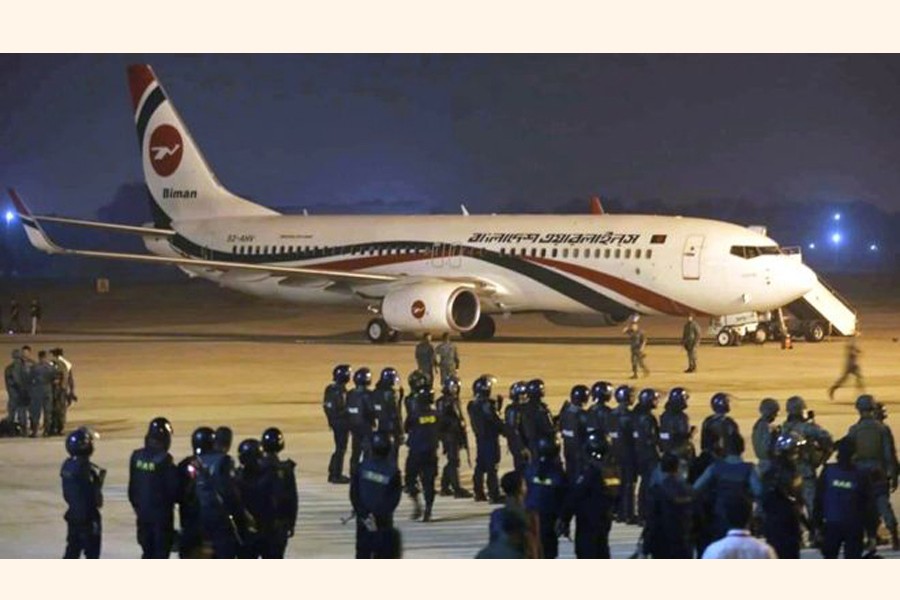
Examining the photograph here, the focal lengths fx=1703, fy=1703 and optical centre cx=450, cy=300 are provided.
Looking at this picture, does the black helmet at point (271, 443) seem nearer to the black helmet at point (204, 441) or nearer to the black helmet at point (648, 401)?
the black helmet at point (204, 441)

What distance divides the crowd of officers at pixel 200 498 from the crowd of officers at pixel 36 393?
9134 mm

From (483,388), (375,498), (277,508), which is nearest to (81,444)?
(277,508)

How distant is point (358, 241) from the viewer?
139 ft

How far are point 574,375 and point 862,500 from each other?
18.0 meters

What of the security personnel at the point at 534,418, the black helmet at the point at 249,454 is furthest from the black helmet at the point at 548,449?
the security personnel at the point at 534,418

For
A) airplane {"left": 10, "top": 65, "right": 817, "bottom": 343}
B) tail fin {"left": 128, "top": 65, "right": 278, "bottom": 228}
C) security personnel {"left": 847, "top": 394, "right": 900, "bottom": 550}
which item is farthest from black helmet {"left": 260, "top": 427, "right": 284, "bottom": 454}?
tail fin {"left": 128, "top": 65, "right": 278, "bottom": 228}

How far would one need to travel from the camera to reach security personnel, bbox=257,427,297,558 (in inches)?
516

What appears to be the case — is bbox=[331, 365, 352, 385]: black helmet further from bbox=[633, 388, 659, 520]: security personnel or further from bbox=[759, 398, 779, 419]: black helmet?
bbox=[759, 398, 779, 419]: black helmet

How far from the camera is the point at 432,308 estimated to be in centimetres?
3831

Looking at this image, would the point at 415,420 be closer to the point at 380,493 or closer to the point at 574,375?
the point at 380,493

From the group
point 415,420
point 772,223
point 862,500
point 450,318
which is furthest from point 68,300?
point 772,223

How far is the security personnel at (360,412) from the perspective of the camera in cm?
1795

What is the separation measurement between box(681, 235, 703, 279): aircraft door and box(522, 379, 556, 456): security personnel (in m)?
20.7

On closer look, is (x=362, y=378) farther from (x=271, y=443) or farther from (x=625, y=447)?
(x=271, y=443)
